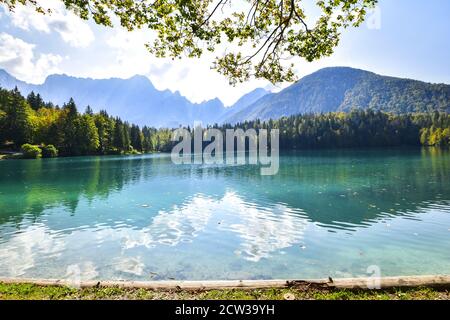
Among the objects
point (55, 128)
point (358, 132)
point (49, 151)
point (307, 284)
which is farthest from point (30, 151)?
point (358, 132)

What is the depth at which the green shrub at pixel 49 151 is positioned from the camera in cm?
10844

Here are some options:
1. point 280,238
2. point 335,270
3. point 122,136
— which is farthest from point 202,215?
point 122,136

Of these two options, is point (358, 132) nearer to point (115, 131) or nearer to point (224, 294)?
point (115, 131)

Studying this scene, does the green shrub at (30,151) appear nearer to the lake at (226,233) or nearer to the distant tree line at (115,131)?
the distant tree line at (115,131)

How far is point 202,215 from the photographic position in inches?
961

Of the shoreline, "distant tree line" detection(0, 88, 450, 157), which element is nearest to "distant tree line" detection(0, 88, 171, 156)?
"distant tree line" detection(0, 88, 450, 157)

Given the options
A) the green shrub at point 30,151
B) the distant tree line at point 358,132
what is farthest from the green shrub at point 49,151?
the distant tree line at point 358,132

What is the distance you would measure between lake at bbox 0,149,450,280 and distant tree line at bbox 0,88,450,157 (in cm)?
9086

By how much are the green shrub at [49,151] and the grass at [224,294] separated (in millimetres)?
116311

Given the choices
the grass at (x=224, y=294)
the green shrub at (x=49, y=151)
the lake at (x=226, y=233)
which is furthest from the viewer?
the green shrub at (x=49, y=151)

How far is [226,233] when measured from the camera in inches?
755

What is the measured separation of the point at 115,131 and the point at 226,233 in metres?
139
